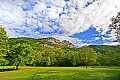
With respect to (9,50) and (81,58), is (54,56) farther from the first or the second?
Result: (9,50)

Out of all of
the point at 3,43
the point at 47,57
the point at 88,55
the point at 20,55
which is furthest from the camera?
the point at 47,57

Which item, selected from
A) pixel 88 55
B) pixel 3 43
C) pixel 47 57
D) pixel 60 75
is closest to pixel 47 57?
pixel 47 57

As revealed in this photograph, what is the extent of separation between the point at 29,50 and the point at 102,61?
6845 cm

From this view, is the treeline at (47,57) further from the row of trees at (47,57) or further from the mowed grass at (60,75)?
the mowed grass at (60,75)

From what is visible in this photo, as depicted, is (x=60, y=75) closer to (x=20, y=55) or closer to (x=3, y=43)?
(x=3, y=43)

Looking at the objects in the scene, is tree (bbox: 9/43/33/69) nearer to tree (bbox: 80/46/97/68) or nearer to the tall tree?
the tall tree

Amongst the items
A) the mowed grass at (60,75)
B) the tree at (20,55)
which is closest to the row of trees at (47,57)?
the tree at (20,55)

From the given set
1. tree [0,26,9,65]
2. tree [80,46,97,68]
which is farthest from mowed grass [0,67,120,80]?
tree [80,46,97,68]

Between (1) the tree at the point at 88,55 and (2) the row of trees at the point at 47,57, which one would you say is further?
(1) the tree at the point at 88,55

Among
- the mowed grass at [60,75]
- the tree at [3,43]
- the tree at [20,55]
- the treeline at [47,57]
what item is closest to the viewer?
the mowed grass at [60,75]

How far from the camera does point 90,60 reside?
123 meters

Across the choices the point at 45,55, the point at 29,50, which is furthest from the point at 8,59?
the point at 45,55

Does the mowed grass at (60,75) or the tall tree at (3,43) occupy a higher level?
the tall tree at (3,43)

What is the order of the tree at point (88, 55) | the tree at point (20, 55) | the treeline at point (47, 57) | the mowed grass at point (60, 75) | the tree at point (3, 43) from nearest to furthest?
the mowed grass at point (60, 75), the tree at point (3, 43), the treeline at point (47, 57), the tree at point (20, 55), the tree at point (88, 55)
